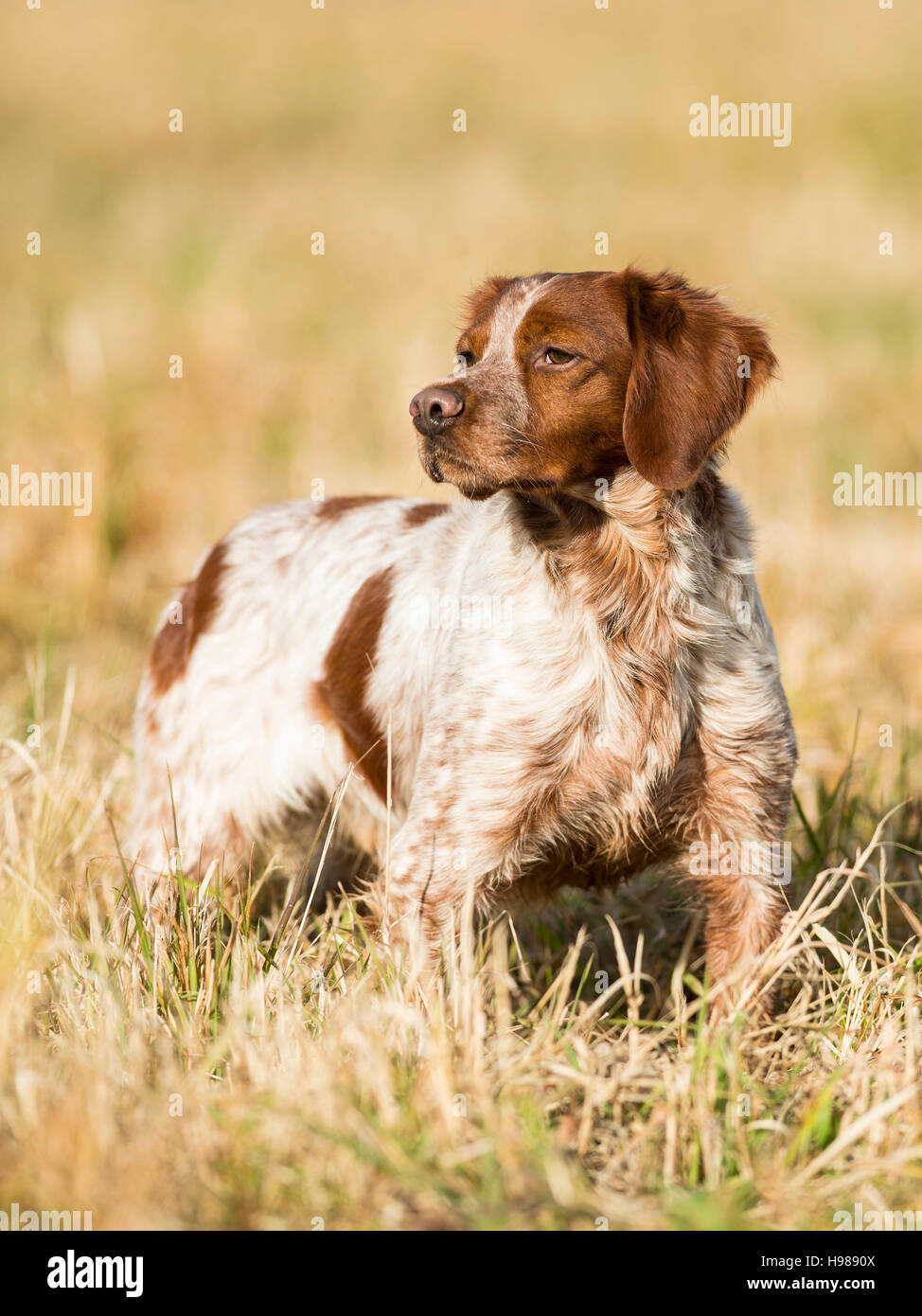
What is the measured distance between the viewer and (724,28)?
1838cm

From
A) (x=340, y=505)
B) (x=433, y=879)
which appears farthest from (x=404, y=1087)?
(x=340, y=505)

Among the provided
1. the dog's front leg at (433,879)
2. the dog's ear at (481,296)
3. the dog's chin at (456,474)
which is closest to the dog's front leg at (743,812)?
the dog's front leg at (433,879)

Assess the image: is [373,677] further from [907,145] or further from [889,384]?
[907,145]

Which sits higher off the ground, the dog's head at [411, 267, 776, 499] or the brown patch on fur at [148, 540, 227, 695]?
the dog's head at [411, 267, 776, 499]

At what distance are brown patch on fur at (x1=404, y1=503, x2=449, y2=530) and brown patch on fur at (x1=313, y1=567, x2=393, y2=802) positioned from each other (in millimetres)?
180

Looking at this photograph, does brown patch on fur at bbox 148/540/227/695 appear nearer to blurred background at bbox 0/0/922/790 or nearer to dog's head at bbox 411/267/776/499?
blurred background at bbox 0/0/922/790

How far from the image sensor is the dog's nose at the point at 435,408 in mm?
2613

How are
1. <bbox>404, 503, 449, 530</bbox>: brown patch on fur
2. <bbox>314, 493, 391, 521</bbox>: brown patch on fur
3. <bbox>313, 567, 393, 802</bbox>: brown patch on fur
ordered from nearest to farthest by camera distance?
1. <bbox>313, 567, 393, 802</bbox>: brown patch on fur
2. <bbox>404, 503, 449, 530</bbox>: brown patch on fur
3. <bbox>314, 493, 391, 521</bbox>: brown patch on fur

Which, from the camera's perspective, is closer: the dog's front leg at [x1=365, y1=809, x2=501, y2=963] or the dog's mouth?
the dog's mouth

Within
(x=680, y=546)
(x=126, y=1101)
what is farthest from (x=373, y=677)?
(x=126, y=1101)

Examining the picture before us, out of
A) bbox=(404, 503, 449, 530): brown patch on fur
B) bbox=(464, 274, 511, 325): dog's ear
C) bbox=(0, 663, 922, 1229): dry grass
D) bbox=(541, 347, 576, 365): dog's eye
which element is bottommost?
bbox=(0, 663, 922, 1229): dry grass

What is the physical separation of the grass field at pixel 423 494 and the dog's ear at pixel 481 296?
308 millimetres

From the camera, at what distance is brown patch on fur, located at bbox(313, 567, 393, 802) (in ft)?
10.8

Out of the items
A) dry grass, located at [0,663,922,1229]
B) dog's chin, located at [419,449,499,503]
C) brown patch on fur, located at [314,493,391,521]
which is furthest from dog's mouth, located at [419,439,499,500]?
A: brown patch on fur, located at [314,493,391,521]
